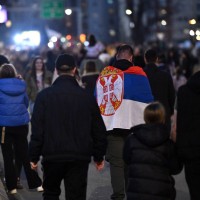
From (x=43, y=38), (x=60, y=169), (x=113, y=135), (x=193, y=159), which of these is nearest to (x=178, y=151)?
(x=193, y=159)

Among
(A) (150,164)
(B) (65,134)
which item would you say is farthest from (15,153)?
(A) (150,164)

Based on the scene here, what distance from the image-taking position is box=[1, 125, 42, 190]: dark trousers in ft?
34.0

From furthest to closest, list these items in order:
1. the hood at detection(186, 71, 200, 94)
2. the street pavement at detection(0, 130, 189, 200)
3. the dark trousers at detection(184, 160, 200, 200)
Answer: the street pavement at detection(0, 130, 189, 200) → the hood at detection(186, 71, 200, 94) → the dark trousers at detection(184, 160, 200, 200)

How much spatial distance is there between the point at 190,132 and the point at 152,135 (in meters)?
0.40

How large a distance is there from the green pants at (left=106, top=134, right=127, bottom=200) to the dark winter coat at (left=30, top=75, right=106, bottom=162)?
1885 mm

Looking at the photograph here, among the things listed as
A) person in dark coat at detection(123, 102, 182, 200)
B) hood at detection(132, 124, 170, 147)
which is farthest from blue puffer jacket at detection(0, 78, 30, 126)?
hood at detection(132, 124, 170, 147)

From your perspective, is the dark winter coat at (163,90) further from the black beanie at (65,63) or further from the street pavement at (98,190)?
the black beanie at (65,63)

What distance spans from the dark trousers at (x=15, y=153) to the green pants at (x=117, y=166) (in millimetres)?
1503

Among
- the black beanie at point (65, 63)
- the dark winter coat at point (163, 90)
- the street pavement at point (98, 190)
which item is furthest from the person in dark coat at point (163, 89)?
the black beanie at point (65, 63)

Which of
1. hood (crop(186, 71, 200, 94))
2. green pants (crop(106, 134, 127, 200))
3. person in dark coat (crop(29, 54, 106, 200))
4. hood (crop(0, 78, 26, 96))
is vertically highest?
hood (crop(186, 71, 200, 94))

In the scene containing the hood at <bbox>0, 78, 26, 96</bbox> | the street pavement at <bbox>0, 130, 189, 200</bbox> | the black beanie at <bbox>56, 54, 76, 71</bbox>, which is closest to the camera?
the black beanie at <bbox>56, 54, 76, 71</bbox>

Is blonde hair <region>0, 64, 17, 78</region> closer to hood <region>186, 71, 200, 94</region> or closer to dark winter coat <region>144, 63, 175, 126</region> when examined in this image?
dark winter coat <region>144, 63, 175, 126</region>

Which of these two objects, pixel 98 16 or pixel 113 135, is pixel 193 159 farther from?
pixel 98 16

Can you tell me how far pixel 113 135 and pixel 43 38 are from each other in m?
39.0
